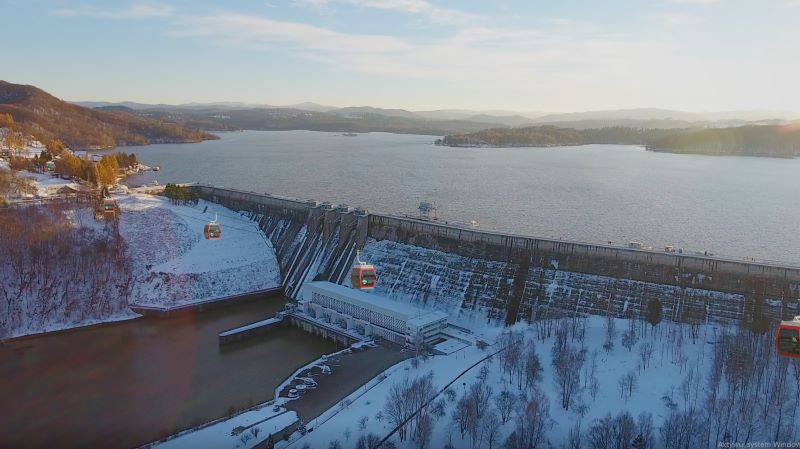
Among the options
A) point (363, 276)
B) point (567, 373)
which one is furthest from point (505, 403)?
point (363, 276)

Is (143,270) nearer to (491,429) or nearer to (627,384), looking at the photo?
(491,429)

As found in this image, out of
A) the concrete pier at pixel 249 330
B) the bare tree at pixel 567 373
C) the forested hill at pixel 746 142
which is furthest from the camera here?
the forested hill at pixel 746 142

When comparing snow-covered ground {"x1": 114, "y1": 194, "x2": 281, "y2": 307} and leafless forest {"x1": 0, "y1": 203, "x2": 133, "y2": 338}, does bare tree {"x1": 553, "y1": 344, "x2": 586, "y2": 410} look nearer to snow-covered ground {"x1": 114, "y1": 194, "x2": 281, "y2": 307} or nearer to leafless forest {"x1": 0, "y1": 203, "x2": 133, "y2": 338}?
snow-covered ground {"x1": 114, "y1": 194, "x2": 281, "y2": 307}

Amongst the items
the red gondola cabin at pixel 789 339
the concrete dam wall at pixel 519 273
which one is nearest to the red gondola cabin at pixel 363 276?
the concrete dam wall at pixel 519 273

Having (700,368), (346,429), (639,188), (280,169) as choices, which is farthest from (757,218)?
(280,169)

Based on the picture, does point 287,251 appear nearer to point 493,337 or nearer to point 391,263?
point 391,263

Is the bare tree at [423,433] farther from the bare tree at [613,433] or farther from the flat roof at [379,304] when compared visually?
the flat roof at [379,304]

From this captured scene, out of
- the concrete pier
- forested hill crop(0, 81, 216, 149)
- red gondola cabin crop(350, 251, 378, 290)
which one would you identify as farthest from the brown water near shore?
forested hill crop(0, 81, 216, 149)
